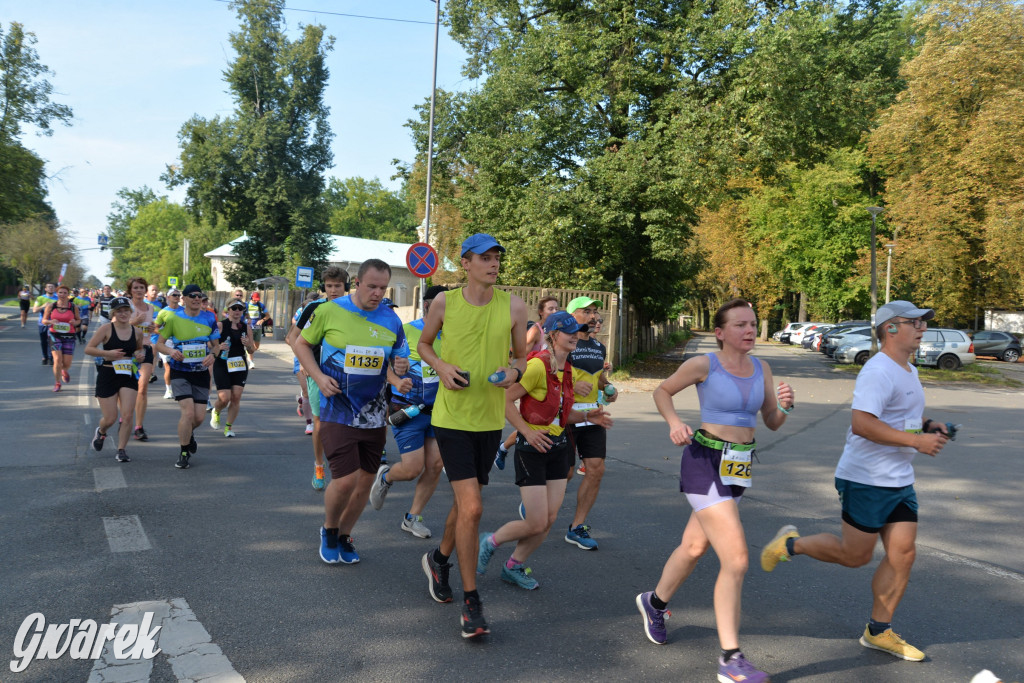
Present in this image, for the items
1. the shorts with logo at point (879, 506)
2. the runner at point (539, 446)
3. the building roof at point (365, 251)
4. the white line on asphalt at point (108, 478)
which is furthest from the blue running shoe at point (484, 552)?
the building roof at point (365, 251)

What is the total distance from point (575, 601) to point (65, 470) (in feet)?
18.5

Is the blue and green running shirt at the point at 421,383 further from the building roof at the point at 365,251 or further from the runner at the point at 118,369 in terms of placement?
the building roof at the point at 365,251

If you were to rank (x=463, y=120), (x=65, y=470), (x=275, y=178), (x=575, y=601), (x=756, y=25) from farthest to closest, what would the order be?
(x=275, y=178) < (x=463, y=120) < (x=756, y=25) < (x=65, y=470) < (x=575, y=601)

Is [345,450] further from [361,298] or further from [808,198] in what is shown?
[808,198]

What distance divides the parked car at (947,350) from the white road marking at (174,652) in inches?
1128

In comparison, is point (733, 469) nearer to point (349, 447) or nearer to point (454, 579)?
point (454, 579)

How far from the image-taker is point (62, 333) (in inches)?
571

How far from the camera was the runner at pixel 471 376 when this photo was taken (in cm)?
412

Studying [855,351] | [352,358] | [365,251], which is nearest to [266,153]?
[365,251]

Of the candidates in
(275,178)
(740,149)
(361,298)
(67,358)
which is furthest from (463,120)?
(275,178)

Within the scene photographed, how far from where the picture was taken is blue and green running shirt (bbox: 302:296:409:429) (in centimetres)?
515

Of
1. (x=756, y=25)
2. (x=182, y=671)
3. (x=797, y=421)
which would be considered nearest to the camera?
(x=182, y=671)

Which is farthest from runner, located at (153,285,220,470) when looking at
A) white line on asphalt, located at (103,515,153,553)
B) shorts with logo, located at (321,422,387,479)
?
shorts with logo, located at (321,422,387,479)

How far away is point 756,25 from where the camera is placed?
21109 mm
